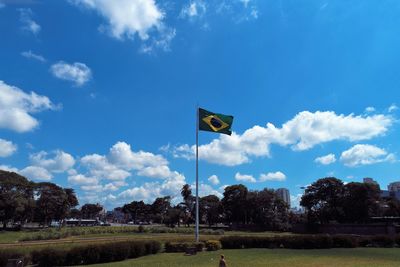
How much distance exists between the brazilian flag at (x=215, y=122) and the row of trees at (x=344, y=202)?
187 ft

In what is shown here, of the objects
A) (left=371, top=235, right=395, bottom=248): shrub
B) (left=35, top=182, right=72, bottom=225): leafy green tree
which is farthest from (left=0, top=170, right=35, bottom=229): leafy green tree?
(left=371, top=235, right=395, bottom=248): shrub

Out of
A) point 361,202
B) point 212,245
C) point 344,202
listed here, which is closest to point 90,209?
point 344,202

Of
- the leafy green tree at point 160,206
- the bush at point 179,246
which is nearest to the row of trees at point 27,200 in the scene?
the leafy green tree at point 160,206

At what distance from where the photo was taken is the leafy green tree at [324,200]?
81.9 m

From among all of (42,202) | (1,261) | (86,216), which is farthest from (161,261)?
(86,216)

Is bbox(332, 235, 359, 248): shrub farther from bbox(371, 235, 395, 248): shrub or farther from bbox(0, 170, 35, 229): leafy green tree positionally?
bbox(0, 170, 35, 229): leafy green tree

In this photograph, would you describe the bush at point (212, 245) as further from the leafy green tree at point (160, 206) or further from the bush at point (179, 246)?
the leafy green tree at point (160, 206)

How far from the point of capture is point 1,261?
890 inches

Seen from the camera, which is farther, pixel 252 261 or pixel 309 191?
pixel 309 191

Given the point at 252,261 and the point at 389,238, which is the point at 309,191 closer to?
the point at 389,238

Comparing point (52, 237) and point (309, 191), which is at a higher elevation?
point (309, 191)

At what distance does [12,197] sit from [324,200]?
6564cm

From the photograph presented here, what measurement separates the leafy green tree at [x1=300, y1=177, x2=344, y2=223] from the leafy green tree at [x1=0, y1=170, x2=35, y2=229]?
6028 centimetres

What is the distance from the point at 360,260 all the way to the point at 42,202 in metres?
83.7
